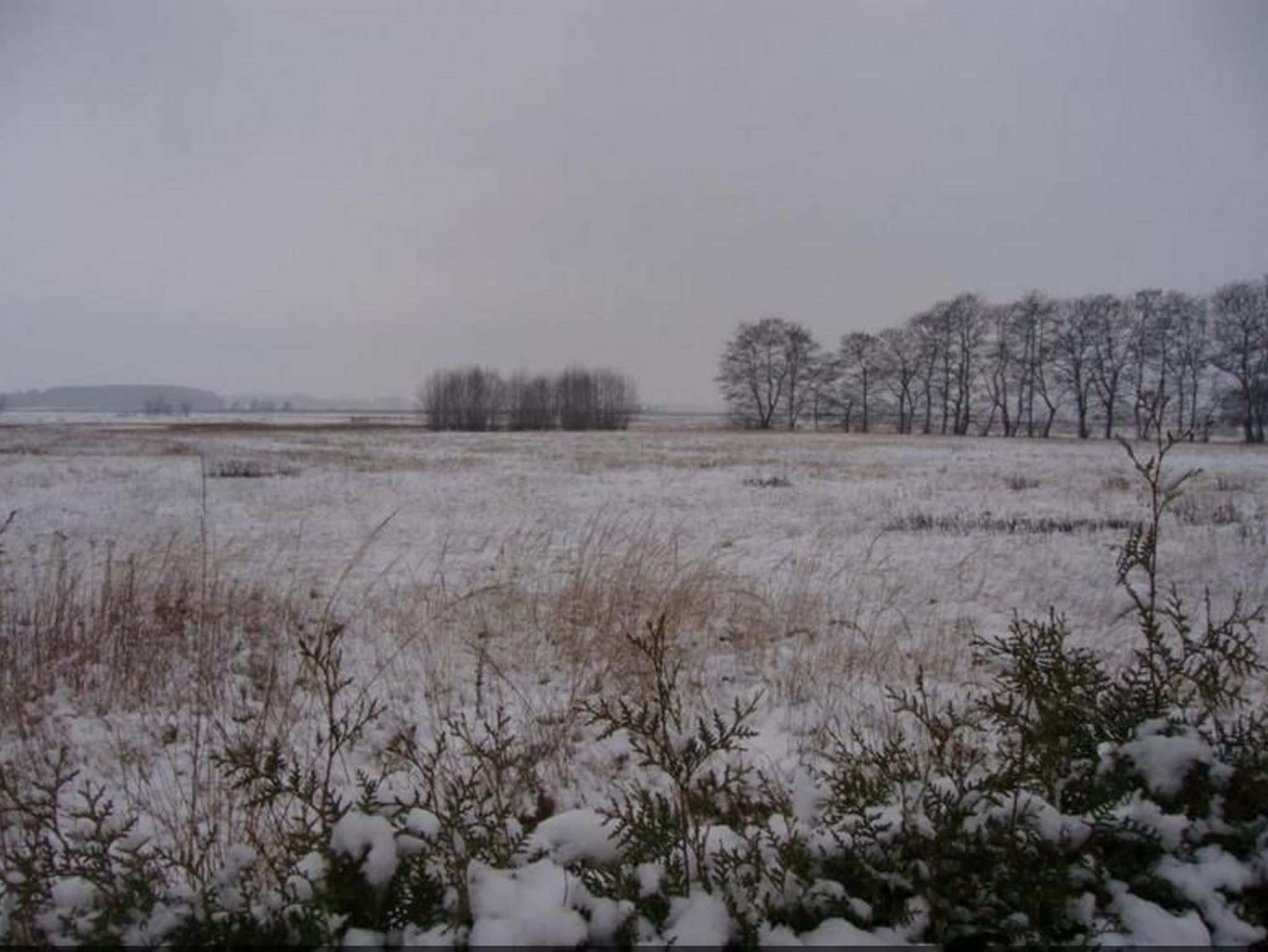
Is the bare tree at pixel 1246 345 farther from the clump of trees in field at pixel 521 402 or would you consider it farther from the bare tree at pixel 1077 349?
the clump of trees in field at pixel 521 402

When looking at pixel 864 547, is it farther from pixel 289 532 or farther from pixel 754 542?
pixel 289 532

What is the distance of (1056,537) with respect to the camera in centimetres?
895

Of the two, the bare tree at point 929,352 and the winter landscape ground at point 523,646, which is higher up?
the bare tree at point 929,352

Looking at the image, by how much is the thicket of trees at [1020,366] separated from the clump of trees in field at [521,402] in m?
15.4

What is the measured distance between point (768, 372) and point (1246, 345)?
37146 millimetres

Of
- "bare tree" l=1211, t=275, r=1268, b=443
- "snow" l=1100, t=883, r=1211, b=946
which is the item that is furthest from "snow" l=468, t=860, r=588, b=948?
"bare tree" l=1211, t=275, r=1268, b=443

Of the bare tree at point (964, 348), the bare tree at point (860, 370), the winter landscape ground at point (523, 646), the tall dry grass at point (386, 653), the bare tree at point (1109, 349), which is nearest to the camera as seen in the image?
the winter landscape ground at point (523, 646)

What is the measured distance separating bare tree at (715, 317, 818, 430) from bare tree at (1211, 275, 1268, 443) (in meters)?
31.7

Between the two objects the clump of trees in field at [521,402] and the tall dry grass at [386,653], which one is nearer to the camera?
the tall dry grass at [386,653]

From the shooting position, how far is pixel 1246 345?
132 ft

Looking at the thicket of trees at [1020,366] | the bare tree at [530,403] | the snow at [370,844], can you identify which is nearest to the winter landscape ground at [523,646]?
the snow at [370,844]

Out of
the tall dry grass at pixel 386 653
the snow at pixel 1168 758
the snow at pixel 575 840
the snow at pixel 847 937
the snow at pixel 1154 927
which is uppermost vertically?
the snow at pixel 1168 758

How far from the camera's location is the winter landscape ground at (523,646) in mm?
1387

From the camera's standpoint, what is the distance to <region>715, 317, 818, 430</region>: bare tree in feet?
212
